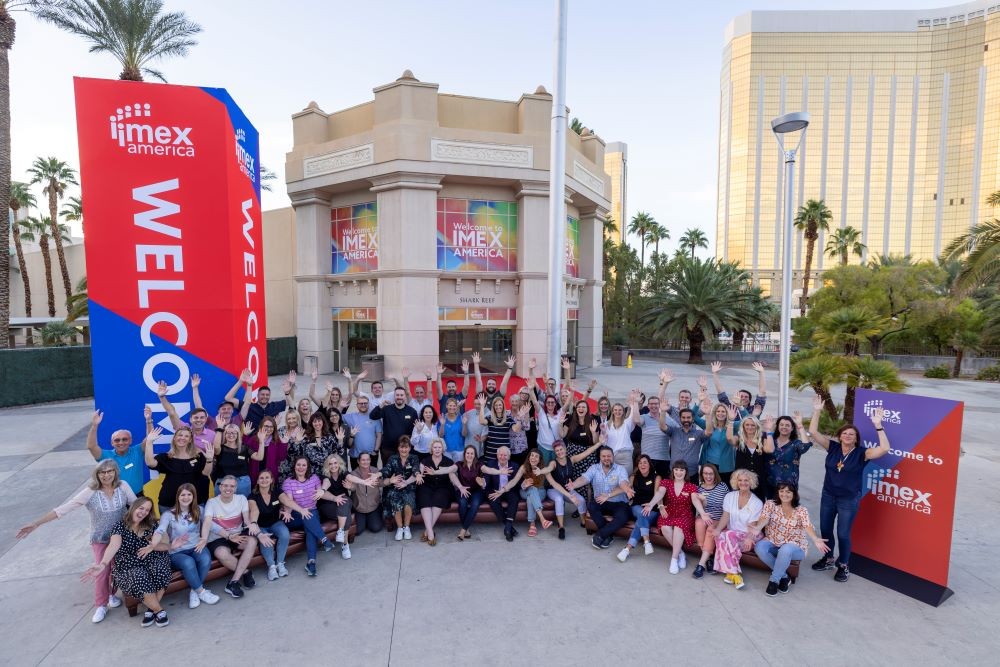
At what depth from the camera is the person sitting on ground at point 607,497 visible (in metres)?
6.26

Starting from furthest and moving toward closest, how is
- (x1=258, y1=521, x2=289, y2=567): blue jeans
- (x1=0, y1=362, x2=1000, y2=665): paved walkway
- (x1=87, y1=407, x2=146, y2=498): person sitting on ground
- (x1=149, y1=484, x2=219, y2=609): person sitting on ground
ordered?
(x1=258, y1=521, x2=289, y2=567): blue jeans
(x1=87, y1=407, x2=146, y2=498): person sitting on ground
(x1=149, y1=484, x2=219, y2=609): person sitting on ground
(x1=0, y1=362, x2=1000, y2=665): paved walkway

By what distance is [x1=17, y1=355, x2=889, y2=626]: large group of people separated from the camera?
496 cm

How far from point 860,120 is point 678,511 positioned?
122 metres

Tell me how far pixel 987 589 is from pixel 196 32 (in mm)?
29281

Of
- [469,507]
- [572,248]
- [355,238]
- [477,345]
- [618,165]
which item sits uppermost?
[618,165]

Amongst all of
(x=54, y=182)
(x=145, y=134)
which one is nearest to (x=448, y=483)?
→ (x=145, y=134)

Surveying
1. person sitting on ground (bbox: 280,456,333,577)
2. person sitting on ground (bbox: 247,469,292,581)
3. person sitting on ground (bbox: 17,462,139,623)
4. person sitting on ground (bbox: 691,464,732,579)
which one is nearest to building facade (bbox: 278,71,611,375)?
person sitting on ground (bbox: 280,456,333,577)

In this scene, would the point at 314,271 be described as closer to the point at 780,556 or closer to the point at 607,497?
the point at 607,497

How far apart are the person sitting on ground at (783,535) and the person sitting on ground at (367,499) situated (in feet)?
15.7

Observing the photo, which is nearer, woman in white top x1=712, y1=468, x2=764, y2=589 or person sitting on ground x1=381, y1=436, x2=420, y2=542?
woman in white top x1=712, y1=468, x2=764, y2=589

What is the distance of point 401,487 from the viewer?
21.5 feet

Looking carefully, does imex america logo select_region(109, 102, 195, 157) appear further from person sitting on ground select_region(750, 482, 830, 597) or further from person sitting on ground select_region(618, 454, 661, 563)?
person sitting on ground select_region(750, 482, 830, 597)

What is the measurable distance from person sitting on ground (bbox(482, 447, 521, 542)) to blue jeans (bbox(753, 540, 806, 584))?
3.14 m

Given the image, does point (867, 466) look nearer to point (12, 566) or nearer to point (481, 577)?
point (481, 577)
